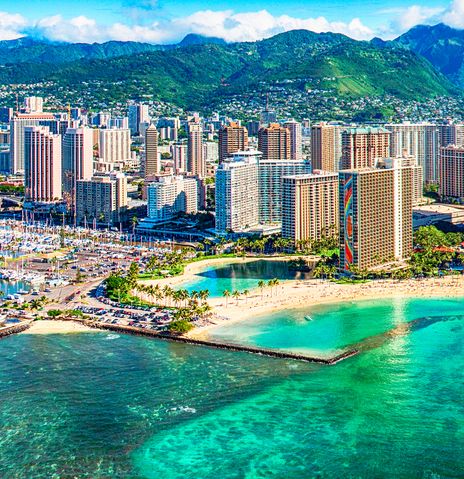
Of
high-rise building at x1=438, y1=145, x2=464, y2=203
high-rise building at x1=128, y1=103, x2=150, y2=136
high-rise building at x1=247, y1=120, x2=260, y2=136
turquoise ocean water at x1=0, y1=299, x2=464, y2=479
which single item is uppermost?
high-rise building at x1=128, y1=103, x2=150, y2=136

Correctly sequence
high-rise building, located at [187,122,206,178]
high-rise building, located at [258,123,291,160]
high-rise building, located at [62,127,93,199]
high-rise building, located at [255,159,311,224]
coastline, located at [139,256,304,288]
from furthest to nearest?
high-rise building, located at [187,122,206,178], high-rise building, located at [62,127,93,199], high-rise building, located at [258,123,291,160], high-rise building, located at [255,159,311,224], coastline, located at [139,256,304,288]

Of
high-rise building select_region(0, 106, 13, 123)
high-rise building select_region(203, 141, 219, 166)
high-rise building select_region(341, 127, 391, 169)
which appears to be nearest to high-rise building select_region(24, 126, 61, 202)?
high-rise building select_region(203, 141, 219, 166)

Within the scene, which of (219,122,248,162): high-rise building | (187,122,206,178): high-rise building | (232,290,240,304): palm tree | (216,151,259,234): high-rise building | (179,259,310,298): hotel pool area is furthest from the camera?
(187,122,206,178): high-rise building

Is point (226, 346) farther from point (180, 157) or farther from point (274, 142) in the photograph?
point (180, 157)

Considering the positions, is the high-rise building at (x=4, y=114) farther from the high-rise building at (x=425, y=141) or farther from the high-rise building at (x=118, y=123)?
the high-rise building at (x=425, y=141)

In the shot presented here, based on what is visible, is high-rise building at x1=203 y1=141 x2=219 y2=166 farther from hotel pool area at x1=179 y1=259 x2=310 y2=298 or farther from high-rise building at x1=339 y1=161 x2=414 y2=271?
high-rise building at x1=339 y1=161 x2=414 y2=271

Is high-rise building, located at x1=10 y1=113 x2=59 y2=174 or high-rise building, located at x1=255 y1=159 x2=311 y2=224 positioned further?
high-rise building, located at x1=10 y1=113 x2=59 y2=174

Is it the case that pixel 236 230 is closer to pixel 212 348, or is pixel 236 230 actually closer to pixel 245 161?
pixel 245 161
